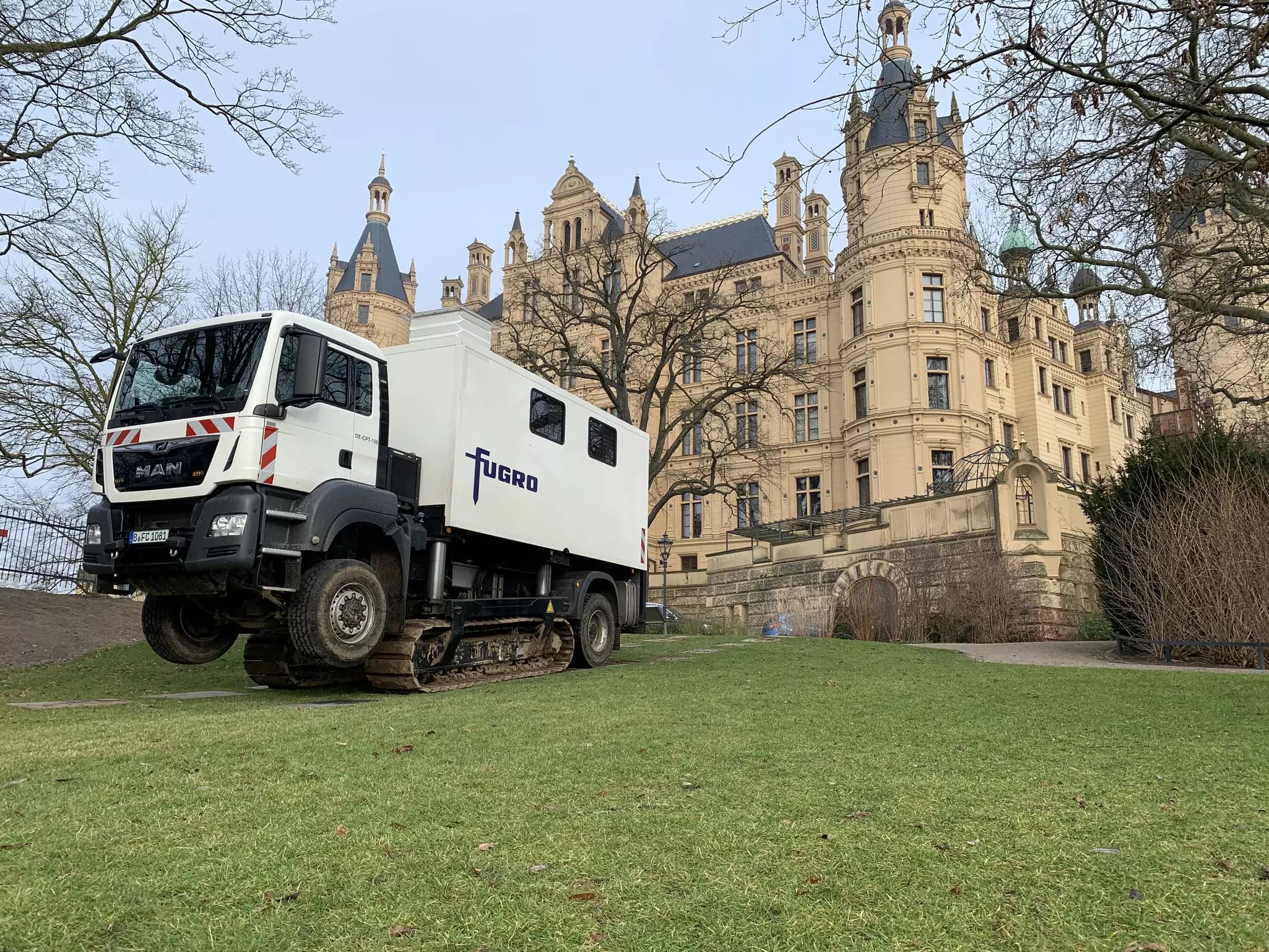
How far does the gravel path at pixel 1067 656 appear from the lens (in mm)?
11688

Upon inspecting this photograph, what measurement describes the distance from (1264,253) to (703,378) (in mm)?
34347

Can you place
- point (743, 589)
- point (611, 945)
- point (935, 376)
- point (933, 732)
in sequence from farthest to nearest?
point (935, 376) → point (743, 589) → point (933, 732) → point (611, 945)

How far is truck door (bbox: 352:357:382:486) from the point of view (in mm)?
8156

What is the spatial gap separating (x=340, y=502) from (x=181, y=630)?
227 cm

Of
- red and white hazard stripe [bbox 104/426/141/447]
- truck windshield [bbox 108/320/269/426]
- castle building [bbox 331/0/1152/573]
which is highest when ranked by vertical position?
castle building [bbox 331/0/1152/573]

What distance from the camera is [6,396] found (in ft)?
63.3

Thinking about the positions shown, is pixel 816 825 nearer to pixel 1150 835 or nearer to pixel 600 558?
pixel 1150 835

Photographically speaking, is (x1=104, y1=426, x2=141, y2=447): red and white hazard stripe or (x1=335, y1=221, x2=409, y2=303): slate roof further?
(x1=335, y1=221, x2=409, y2=303): slate roof

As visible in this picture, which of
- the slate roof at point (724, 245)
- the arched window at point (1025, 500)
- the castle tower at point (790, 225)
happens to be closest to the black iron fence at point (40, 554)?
the arched window at point (1025, 500)

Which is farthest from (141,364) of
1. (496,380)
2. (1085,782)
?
(1085,782)

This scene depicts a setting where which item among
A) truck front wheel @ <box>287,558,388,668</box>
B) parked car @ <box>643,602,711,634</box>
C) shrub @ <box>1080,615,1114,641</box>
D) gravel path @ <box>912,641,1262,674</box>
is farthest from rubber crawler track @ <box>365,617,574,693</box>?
parked car @ <box>643,602,711,634</box>

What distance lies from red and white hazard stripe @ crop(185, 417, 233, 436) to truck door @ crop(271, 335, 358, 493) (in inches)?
13.1

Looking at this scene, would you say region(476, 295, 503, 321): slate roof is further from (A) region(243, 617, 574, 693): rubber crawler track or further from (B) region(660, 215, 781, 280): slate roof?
(A) region(243, 617, 574, 693): rubber crawler track

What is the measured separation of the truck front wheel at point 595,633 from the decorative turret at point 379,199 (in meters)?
54.8
